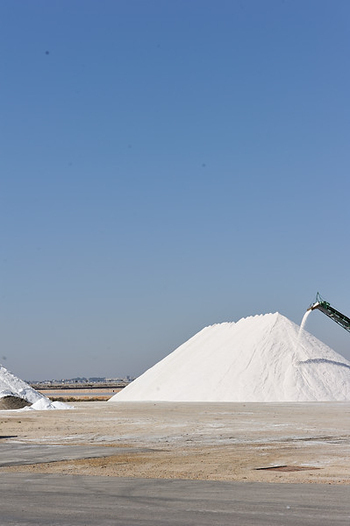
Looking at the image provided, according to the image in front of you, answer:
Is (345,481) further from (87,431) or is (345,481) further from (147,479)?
(87,431)

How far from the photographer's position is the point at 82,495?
12.0 m

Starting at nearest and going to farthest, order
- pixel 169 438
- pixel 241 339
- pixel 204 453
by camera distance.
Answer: pixel 204 453, pixel 169 438, pixel 241 339

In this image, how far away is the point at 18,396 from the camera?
176ft

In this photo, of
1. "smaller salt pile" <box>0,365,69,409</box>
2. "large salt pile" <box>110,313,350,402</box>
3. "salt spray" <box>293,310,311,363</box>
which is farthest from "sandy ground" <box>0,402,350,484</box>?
"salt spray" <box>293,310,311,363</box>

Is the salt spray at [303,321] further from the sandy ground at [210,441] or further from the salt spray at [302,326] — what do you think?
the sandy ground at [210,441]

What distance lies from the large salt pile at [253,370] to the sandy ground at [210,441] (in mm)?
12085

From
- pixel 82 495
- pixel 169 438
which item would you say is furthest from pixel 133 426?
pixel 82 495

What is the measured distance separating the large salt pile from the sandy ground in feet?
39.6

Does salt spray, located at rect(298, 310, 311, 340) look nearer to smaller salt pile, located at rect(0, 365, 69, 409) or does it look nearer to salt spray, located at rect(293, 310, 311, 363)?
salt spray, located at rect(293, 310, 311, 363)

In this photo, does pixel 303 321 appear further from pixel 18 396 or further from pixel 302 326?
pixel 18 396

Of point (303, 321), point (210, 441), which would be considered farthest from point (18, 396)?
point (210, 441)

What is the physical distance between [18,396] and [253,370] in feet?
65.1

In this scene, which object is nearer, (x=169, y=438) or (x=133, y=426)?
(x=169, y=438)

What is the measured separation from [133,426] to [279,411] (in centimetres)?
1314
